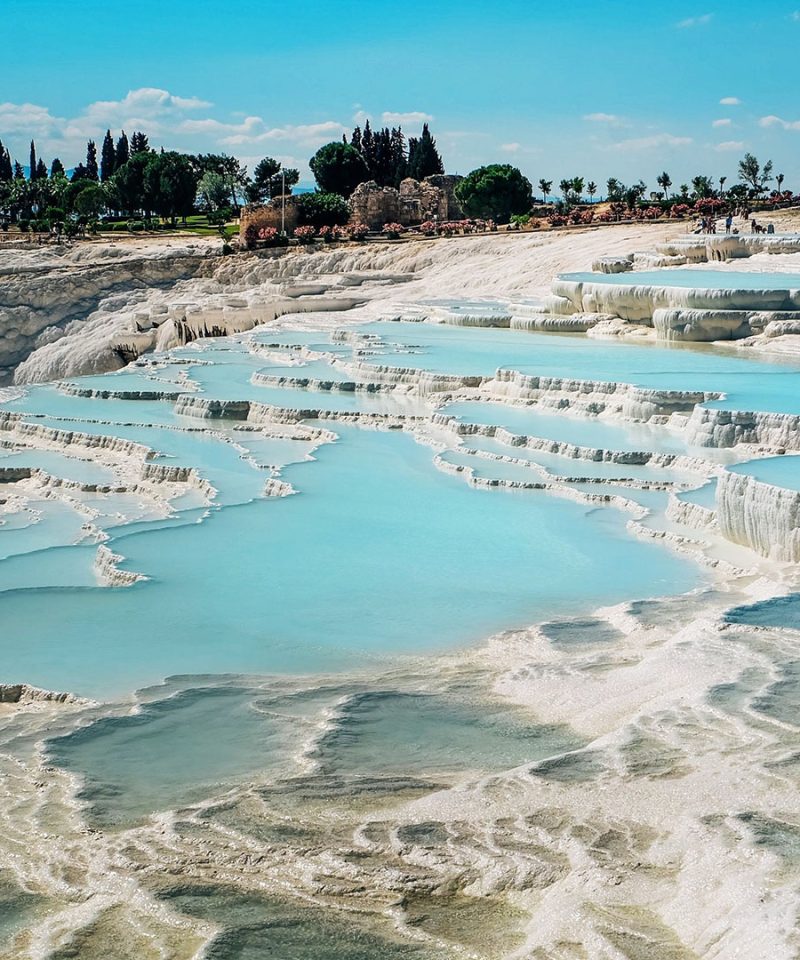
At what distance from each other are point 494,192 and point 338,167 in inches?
350

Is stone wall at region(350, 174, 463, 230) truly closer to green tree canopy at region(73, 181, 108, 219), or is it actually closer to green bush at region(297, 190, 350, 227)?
green bush at region(297, 190, 350, 227)

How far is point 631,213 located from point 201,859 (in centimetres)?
3059

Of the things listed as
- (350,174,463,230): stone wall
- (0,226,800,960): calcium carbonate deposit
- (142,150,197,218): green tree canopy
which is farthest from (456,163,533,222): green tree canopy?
(0,226,800,960): calcium carbonate deposit

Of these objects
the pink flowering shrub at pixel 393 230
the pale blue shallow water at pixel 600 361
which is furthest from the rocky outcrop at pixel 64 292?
the pale blue shallow water at pixel 600 361

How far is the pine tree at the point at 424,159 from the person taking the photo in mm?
45125

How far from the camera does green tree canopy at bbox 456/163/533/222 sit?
37719 mm

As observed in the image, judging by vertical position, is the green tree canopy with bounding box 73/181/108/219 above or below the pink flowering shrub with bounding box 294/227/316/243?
above

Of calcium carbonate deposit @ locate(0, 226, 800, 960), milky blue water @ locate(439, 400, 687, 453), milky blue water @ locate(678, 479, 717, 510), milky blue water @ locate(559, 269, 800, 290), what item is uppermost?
milky blue water @ locate(559, 269, 800, 290)

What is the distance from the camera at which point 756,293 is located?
16.2 m

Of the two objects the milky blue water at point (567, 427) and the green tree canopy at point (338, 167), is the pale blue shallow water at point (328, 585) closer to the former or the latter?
the milky blue water at point (567, 427)

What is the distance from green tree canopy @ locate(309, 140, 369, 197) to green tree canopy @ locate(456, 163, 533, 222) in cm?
739

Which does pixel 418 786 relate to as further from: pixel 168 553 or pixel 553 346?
pixel 553 346

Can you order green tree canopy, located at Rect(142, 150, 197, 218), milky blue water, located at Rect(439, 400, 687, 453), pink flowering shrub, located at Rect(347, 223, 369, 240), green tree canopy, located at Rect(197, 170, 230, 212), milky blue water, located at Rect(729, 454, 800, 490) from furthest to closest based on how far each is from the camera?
green tree canopy, located at Rect(197, 170, 230, 212) → green tree canopy, located at Rect(142, 150, 197, 218) → pink flowering shrub, located at Rect(347, 223, 369, 240) → milky blue water, located at Rect(439, 400, 687, 453) → milky blue water, located at Rect(729, 454, 800, 490)

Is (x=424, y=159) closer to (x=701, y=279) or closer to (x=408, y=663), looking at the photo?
(x=701, y=279)
